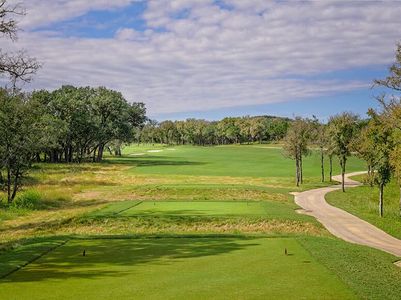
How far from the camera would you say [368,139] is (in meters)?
41.7

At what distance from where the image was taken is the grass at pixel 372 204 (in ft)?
110

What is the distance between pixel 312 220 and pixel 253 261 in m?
18.0

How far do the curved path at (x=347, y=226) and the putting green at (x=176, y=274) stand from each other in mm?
9382

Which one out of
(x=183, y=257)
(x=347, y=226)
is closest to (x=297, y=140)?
(x=347, y=226)

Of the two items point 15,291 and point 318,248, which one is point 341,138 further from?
point 15,291

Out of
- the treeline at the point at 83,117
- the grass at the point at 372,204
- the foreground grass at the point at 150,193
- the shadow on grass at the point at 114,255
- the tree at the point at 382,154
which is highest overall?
the treeline at the point at 83,117

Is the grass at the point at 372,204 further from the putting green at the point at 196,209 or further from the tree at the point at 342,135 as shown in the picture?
the putting green at the point at 196,209

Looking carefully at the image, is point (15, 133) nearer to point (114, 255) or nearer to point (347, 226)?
point (114, 255)

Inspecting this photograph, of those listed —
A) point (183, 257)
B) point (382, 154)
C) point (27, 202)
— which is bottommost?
point (27, 202)

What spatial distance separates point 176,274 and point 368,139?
32517 millimetres

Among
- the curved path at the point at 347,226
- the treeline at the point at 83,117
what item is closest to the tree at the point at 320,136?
the curved path at the point at 347,226

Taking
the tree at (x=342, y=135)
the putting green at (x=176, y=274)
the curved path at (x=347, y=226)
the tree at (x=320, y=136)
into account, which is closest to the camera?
the putting green at (x=176, y=274)

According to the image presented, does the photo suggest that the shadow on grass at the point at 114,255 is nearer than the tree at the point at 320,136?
Yes

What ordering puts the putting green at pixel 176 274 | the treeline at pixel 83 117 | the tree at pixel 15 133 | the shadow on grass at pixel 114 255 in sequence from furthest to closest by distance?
the treeline at pixel 83 117, the tree at pixel 15 133, the shadow on grass at pixel 114 255, the putting green at pixel 176 274
